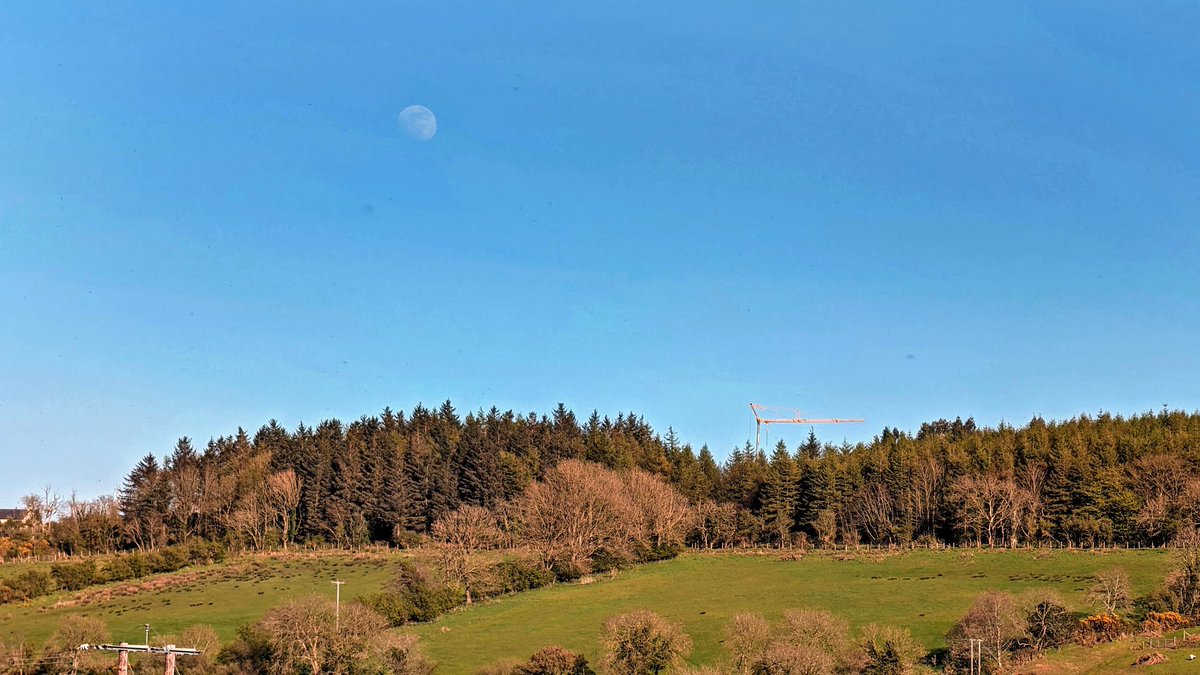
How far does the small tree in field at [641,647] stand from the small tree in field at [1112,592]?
31.7 metres

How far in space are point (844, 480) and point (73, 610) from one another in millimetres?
90208

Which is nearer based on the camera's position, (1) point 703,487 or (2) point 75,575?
(2) point 75,575

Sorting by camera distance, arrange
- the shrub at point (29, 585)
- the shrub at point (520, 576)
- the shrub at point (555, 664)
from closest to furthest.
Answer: the shrub at point (555, 664), the shrub at point (520, 576), the shrub at point (29, 585)

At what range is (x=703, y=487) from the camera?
495ft

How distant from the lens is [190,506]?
6009 inches

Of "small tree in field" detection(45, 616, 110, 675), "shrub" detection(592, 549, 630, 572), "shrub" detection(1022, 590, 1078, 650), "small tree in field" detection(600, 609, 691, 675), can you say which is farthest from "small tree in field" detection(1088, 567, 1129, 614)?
"small tree in field" detection(45, 616, 110, 675)

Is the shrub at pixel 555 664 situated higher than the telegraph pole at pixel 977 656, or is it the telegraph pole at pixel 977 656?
the telegraph pole at pixel 977 656

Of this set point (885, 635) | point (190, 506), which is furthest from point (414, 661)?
point (190, 506)

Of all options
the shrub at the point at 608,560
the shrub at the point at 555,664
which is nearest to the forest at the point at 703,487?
the shrub at the point at 608,560

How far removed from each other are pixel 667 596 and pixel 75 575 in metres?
67.6

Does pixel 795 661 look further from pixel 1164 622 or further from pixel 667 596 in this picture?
pixel 667 596

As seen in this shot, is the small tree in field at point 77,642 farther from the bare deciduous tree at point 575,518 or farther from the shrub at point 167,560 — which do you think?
the shrub at point 167,560

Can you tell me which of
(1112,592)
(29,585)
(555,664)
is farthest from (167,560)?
(1112,592)

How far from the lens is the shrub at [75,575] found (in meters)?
115
